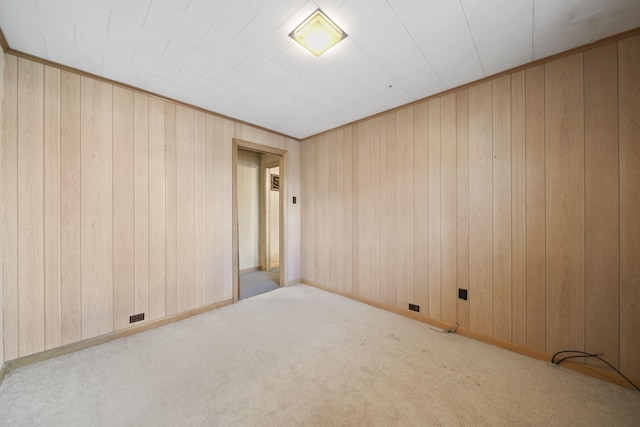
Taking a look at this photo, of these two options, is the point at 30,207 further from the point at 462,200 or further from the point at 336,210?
the point at 462,200

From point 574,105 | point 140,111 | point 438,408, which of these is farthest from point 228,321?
point 574,105

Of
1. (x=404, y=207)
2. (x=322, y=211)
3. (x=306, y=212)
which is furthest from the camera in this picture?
(x=306, y=212)

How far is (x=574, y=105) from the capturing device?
6.09 ft

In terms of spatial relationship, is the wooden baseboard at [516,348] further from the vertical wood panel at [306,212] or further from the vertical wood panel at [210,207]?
the vertical wood panel at [210,207]

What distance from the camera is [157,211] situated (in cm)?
258

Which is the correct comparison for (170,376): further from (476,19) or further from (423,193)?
(476,19)

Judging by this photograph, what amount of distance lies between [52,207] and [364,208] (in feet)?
10.4

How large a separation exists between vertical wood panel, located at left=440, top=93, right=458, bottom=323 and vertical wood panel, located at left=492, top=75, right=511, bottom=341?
342mm

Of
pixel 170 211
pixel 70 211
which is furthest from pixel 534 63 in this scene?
pixel 70 211

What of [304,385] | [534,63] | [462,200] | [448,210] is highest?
[534,63]

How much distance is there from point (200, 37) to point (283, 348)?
2624mm

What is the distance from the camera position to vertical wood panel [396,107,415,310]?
277cm

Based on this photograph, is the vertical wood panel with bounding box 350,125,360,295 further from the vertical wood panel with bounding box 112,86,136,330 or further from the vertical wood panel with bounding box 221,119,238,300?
the vertical wood panel with bounding box 112,86,136,330

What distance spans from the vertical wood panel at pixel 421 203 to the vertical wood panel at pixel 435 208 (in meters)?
0.03
